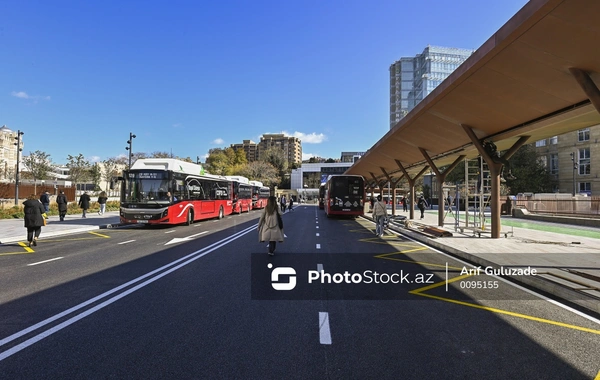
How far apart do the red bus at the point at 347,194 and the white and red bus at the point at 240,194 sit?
972 centimetres

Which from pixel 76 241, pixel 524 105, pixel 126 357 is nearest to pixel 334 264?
pixel 126 357

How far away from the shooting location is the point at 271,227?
9.61 metres

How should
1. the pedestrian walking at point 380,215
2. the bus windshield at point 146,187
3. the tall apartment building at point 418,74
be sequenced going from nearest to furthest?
the pedestrian walking at point 380,215 → the bus windshield at point 146,187 → the tall apartment building at point 418,74

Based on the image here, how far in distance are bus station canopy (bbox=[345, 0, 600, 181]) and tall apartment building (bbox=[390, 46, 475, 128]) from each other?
77.7 meters

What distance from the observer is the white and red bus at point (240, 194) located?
1281 inches

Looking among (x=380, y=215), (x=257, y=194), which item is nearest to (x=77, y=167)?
(x=257, y=194)

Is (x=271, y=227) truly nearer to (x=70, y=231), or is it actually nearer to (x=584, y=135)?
(x=70, y=231)

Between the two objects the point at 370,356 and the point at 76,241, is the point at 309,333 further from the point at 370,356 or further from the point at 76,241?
the point at 76,241

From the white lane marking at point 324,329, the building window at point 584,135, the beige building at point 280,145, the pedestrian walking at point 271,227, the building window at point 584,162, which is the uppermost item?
the beige building at point 280,145

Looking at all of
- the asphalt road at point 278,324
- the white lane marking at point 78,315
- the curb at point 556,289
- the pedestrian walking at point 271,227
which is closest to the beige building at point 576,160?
the curb at point 556,289

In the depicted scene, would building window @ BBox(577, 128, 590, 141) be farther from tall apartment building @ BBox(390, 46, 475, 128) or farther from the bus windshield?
the bus windshield

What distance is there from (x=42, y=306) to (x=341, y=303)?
450 centimetres

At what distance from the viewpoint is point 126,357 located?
11.8ft

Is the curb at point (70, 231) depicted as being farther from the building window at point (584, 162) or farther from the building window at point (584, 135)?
the building window at point (584, 135)
